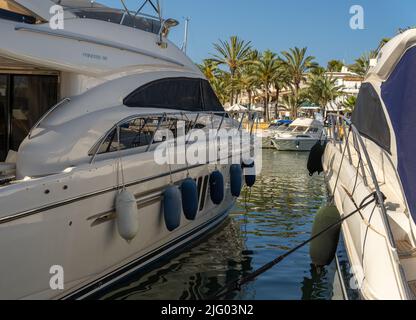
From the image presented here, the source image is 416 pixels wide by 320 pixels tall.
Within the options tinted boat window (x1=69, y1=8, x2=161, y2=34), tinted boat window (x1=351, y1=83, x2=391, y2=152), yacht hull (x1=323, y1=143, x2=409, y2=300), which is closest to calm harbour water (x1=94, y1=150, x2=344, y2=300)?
yacht hull (x1=323, y1=143, x2=409, y2=300)

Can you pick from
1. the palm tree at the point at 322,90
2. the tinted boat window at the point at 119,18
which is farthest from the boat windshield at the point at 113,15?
the palm tree at the point at 322,90

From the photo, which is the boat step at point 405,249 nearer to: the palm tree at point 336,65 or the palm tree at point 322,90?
the palm tree at point 322,90

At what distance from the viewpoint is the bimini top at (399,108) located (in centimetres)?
449

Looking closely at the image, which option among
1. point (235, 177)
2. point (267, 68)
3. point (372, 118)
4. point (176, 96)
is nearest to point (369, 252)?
point (372, 118)

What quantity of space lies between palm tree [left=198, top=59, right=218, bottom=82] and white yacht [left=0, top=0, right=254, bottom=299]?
4001 cm

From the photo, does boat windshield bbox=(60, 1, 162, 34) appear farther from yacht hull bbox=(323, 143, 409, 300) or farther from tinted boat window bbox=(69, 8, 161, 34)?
yacht hull bbox=(323, 143, 409, 300)

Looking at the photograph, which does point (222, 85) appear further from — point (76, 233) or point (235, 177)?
point (76, 233)

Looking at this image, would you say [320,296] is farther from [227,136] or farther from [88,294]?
[227,136]

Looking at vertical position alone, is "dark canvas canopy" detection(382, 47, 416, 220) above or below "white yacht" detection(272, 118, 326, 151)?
above

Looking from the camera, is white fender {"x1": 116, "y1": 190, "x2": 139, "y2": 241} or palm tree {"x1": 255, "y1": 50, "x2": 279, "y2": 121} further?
palm tree {"x1": 255, "y1": 50, "x2": 279, "y2": 121}

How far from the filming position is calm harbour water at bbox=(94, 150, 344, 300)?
20.6ft

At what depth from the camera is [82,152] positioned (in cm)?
543

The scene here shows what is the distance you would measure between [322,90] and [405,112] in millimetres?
43061

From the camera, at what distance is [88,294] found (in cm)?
542
